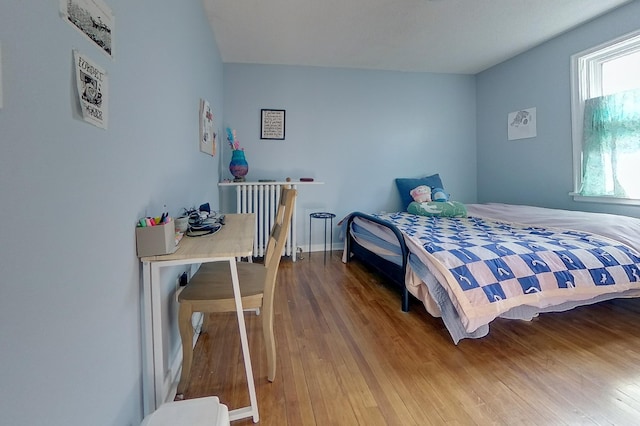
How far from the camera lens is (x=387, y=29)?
2.94 m

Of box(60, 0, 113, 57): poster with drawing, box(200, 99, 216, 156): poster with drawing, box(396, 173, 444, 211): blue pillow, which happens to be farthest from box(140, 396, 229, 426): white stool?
box(396, 173, 444, 211): blue pillow

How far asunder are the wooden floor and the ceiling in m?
2.51

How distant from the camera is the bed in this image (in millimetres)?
1695

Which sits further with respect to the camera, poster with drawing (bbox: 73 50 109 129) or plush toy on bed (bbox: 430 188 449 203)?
plush toy on bed (bbox: 430 188 449 203)

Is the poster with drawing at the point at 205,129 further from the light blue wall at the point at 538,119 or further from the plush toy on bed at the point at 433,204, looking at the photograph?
the light blue wall at the point at 538,119

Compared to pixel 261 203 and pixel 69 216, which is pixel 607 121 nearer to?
pixel 261 203

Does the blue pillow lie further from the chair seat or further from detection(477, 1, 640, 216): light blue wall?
the chair seat

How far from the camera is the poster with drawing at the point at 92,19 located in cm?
71

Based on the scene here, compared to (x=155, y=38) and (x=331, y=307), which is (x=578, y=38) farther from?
(x=155, y=38)

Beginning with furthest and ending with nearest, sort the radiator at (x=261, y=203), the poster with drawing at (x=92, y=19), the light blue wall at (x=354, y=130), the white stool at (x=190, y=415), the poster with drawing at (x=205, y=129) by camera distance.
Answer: the light blue wall at (x=354, y=130), the radiator at (x=261, y=203), the poster with drawing at (x=205, y=129), the white stool at (x=190, y=415), the poster with drawing at (x=92, y=19)

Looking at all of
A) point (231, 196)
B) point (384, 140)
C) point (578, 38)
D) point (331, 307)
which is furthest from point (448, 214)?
point (231, 196)

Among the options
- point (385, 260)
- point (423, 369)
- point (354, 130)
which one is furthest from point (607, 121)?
point (423, 369)

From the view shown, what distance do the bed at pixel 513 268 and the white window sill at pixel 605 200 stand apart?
46 cm

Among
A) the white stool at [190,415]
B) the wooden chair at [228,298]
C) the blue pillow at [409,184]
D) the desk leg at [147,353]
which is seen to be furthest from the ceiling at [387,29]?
the white stool at [190,415]
